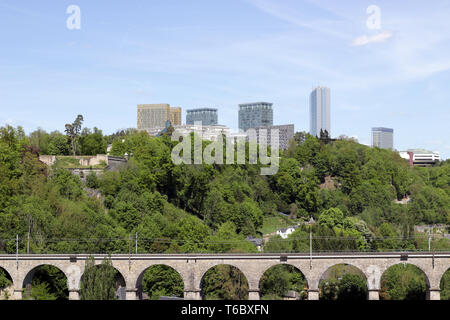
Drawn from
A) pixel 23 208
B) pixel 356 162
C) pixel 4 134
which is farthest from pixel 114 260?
pixel 356 162

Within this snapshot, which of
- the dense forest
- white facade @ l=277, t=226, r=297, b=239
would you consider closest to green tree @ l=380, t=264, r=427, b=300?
the dense forest

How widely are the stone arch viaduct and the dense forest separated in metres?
3.55

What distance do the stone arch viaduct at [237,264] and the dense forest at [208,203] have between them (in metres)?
3.55

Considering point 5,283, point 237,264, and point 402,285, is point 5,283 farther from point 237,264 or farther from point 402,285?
point 402,285

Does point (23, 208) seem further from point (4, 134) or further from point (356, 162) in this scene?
point (356, 162)

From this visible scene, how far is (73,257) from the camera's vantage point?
6444 centimetres

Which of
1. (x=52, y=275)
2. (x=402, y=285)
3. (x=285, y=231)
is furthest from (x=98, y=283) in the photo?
(x=285, y=231)

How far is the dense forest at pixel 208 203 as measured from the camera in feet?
252

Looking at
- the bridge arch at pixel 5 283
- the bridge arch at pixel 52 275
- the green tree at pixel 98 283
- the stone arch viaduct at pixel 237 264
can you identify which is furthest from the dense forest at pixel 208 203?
the green tree at pixel 98 283

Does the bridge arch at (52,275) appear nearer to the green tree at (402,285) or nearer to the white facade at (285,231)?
the green tree at (402,285)

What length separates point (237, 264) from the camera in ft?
210

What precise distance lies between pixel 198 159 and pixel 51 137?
90.4 feet

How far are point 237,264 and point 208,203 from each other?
38983mm

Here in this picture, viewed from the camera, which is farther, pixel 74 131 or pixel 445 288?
pixel 74 131
